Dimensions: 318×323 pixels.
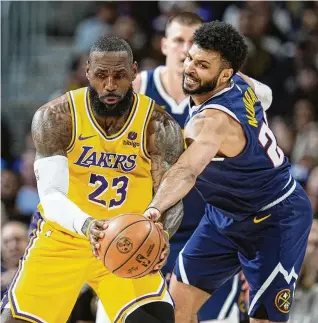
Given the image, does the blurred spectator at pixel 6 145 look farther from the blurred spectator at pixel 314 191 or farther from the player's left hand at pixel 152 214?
the player's left hand at pixel 152 214

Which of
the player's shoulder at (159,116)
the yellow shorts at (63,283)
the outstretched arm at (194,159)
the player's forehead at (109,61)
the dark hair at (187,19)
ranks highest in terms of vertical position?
the dark hair at (187,19)

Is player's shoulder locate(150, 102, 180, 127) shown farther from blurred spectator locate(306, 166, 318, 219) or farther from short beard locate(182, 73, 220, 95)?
blurred spectator locate(306, 166, 318, 219)

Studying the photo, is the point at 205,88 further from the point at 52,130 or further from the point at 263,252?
the point at 263,252

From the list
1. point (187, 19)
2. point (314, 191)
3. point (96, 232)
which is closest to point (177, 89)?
point (187, 19)

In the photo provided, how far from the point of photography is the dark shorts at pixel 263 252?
5.91m

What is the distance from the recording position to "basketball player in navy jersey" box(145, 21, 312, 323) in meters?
5.37

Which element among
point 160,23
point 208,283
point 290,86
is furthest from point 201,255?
point 160,23

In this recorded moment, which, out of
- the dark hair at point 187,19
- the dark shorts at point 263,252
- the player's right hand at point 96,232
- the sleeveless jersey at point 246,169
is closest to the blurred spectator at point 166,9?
the dark hair at point 187,19

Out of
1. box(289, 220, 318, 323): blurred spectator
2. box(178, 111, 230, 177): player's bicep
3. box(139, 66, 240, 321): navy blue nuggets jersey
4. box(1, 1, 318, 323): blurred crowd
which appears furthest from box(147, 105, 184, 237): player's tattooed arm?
box(1, 1, 318, 323): blurred crowd

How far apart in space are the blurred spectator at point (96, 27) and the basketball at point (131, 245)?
23.7 feet

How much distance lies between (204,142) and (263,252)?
3.57ft

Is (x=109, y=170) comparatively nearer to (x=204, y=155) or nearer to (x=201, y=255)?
(x=204, y=155)

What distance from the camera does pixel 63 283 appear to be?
5324 millimetres

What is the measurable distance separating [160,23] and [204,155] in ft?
22.2
